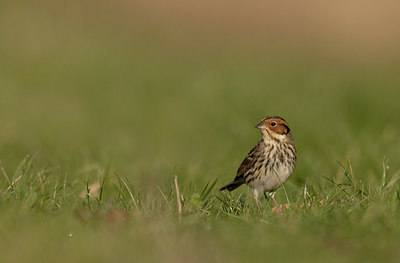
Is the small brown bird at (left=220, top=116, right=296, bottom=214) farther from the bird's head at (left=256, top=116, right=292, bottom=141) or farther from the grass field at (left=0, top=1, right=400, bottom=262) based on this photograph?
the grass field at (left=0, top=1, right=400, bottom=262)

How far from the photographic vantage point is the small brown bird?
7207 mm

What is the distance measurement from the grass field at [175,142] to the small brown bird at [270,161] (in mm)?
187

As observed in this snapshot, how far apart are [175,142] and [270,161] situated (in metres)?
3.87

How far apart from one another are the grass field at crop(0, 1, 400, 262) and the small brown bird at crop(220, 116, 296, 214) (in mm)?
187

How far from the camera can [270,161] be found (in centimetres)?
732

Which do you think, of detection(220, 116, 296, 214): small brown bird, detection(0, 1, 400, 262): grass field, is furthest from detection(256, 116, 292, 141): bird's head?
detection(0, 1, 400, 262): grass field

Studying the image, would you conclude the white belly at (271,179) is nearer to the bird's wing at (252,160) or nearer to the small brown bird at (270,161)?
the small brown bird at (270,161)

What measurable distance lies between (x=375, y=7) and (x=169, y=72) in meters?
7.49

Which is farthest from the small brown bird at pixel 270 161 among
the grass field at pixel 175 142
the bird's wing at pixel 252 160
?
the grass field at pixel 175 142

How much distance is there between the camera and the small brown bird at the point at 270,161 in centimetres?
721

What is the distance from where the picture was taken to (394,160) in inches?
333

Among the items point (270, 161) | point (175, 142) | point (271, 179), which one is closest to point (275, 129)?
point (270, 161)

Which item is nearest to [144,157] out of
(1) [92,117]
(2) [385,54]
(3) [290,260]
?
(1) [92,117]

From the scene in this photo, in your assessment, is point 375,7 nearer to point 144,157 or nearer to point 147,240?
point 144,157
